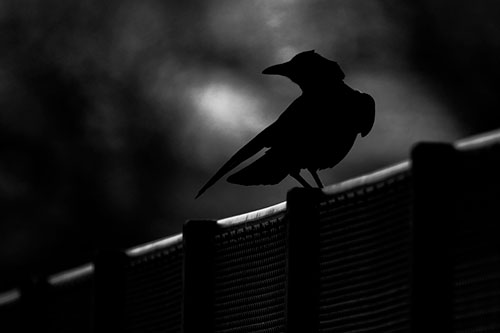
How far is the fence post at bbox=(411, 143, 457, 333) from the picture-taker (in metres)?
3.23

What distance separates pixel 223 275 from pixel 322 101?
1163mm

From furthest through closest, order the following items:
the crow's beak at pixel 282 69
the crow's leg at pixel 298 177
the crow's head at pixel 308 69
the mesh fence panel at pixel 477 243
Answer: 1. the crow's beak at pixel 282 69
2. the crow's head at pixel 308 69
3. the crow's leg at pixel 298 177
4. the mesh fence panel at pixel 477 243

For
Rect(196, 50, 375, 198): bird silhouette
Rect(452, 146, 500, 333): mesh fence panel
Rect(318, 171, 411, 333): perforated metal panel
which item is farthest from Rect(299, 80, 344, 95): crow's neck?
Rect(452, 146, 500, 333): mesh fence panel

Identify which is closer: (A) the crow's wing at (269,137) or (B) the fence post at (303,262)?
(B) the fence post at (303,262)

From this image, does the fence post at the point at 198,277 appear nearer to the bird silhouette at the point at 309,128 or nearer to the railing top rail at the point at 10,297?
the bird silhouette at the point at 309,128

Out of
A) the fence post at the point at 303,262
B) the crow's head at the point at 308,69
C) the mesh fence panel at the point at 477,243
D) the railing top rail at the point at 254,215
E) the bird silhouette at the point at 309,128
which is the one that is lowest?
the mesh fence panel at the point at 477,243

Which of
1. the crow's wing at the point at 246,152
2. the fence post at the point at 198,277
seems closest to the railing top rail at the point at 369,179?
the crow's wing at the point at 246,152

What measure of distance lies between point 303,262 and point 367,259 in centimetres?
51

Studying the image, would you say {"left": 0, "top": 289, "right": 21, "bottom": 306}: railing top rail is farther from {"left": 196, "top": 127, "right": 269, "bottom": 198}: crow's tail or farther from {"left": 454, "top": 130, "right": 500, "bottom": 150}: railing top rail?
{"left": 454, "top": 130, "right": 500, "bottom": 150}: railing top rail

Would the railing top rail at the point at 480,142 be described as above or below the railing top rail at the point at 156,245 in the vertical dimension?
below

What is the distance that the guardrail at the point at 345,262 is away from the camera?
3.14 meters

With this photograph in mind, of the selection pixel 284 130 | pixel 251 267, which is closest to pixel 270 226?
pixel 251 267

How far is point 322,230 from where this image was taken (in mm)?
4035

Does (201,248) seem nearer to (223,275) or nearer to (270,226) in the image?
(223,275)
